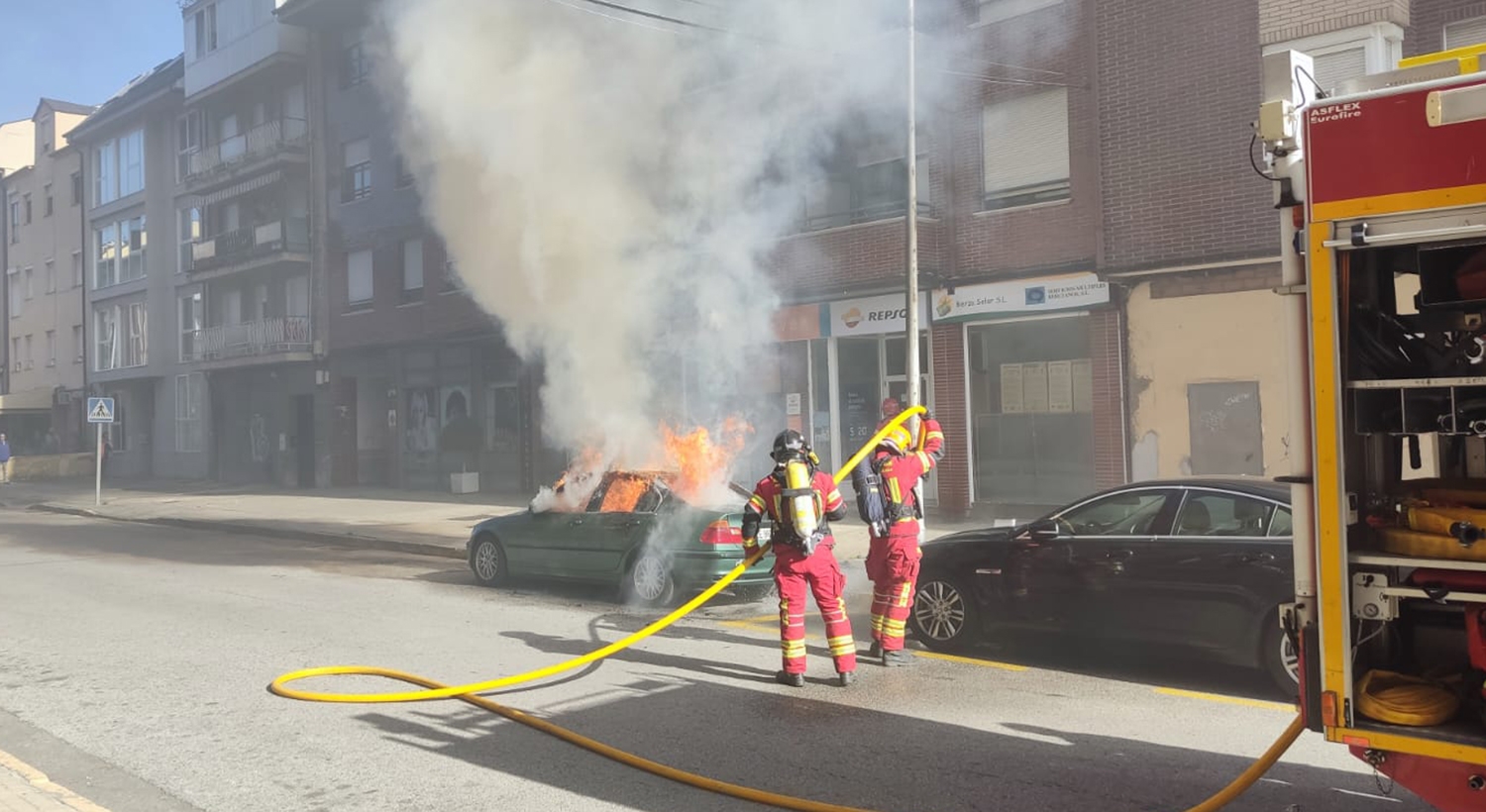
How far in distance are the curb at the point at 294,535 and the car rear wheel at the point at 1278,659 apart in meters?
10.3

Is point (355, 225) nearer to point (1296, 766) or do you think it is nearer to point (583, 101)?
point (583, 101)

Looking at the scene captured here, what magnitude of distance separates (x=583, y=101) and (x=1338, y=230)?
1057 centimetres

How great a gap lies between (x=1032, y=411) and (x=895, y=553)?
27.8 feet

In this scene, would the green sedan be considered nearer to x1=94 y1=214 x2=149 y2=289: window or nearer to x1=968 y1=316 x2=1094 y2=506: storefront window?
x1=968 y1=316 x2=1094 y2=506: storefront window

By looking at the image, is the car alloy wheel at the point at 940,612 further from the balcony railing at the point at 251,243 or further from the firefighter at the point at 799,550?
the balcony railing at the point at 251,243

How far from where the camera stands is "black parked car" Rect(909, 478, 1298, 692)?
6238 mm

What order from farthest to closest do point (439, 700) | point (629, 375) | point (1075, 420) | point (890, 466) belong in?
point (1075, 420) < point (629, 375) < point (890, 466) < point (439, 700)

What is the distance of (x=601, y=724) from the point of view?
5.87m

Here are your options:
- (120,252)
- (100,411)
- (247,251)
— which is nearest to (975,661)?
(100,411)

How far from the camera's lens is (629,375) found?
12727mm

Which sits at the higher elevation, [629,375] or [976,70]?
[976,70]

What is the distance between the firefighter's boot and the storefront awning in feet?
137

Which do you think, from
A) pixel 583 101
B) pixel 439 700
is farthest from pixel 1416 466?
pixel 583 101

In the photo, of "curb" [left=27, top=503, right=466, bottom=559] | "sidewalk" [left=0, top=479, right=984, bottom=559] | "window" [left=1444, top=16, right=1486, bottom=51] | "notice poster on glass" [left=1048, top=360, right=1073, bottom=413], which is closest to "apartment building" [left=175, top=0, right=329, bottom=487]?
"sidewalk" [left=0, top=479, right=984, bottom=559]
